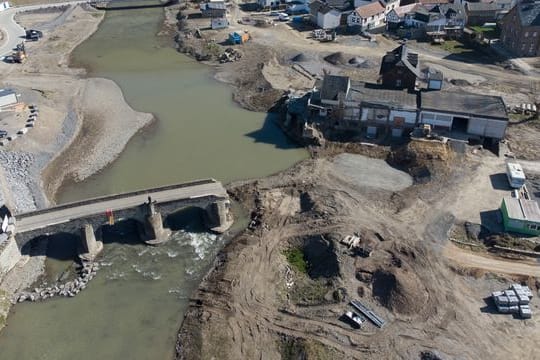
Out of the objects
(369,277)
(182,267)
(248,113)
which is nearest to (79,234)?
(182,267)

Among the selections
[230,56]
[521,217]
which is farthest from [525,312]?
[230,56]

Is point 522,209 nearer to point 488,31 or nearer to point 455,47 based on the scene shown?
point 455,47

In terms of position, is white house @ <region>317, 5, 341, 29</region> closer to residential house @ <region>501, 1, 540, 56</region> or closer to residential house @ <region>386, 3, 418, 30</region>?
residential house @ <region>386, 3, 418, 30</region>

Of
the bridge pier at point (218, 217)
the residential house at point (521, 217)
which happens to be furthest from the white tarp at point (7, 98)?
the residential house at point (521, 217)

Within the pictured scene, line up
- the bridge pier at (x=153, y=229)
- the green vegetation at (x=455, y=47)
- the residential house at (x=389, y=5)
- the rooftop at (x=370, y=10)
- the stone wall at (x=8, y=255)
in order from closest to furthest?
the stone wall at (x=8, y=255) < the bridge pier at (x=153, y=229) < the green vegetation at (x=455, y=47) < the rooftop at (x=370, y=10) < the residential house at (x=389, y=5)

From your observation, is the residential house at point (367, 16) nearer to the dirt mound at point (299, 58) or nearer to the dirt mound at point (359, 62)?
the dirt mound at point (359, 62)

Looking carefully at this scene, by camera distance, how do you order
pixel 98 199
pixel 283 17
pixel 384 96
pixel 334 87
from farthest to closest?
pixel 283 17, pixel 334 87, pixel 384 96, pixel 98 199
